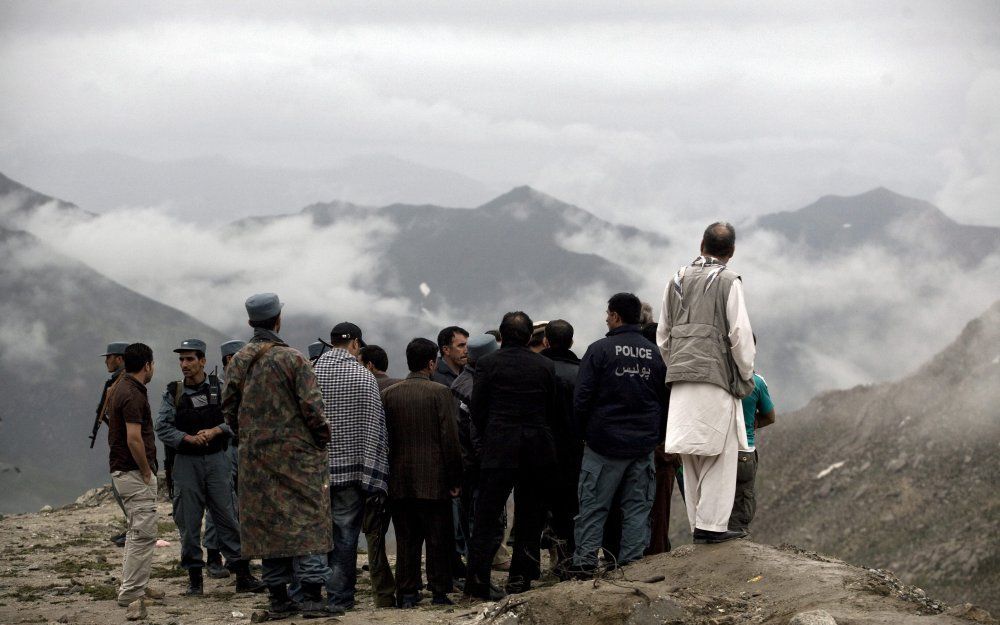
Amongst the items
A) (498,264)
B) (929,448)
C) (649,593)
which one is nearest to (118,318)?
(498,264)

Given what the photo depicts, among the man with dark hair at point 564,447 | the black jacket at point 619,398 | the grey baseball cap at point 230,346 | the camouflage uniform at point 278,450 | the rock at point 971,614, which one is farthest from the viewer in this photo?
the grey baseball cap at point 230,346

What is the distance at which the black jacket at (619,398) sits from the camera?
866cm

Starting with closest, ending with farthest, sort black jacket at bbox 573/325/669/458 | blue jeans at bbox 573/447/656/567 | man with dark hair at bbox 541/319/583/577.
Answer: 1. black jacket at bbox 573/325/669/458
2. blue jeans at bbox 573/447/656/567
3. man with dark hair at bbox 541/319/583/577

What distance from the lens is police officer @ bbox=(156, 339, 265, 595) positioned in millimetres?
10008

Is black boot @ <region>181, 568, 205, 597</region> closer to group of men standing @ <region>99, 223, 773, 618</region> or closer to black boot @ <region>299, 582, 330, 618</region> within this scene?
group of men standing @ <region>99, 223, 773, 618</region>

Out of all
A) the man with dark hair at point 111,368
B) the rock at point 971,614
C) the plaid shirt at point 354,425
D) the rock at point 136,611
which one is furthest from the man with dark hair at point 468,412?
the rock at point 971,614

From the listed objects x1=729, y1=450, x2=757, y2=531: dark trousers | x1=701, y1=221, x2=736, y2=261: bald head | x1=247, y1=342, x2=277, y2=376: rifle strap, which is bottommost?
x1=729, y1=450, x2=757, y2=531: dark trousers

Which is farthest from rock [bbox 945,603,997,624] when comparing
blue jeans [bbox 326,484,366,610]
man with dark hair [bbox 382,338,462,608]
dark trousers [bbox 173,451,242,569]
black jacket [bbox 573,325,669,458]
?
dark trousers [bbox 173,451,242,569]

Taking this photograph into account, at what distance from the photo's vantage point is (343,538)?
28.1 ft

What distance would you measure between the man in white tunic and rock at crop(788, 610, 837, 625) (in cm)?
179

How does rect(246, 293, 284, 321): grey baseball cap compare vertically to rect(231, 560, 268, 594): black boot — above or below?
above

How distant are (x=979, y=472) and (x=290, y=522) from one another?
3600 cm

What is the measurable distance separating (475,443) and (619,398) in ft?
4.54

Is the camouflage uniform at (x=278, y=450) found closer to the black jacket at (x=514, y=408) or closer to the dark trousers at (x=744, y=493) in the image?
the black jacket at (x=514, y=408)
